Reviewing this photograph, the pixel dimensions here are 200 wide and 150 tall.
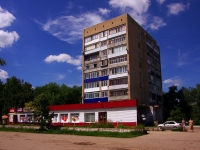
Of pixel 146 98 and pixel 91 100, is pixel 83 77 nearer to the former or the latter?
pixel 91 100

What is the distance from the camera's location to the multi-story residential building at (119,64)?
50906mm

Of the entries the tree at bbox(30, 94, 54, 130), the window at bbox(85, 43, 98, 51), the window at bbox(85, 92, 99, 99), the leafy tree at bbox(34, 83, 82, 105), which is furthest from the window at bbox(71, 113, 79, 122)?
the leafy tree at bbox(34, 83, 82, 105)

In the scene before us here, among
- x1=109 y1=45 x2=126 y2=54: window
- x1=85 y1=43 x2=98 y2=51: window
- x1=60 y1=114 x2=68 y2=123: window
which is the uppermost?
x1=85 y1=43 x2=98 y2=51: window

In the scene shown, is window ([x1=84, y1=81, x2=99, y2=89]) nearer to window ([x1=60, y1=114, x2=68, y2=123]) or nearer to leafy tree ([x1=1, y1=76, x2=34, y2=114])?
window ([x1=60, y1=114, x2=68, y2=123])

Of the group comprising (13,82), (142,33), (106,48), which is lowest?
(13,82)

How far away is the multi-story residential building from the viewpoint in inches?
2004

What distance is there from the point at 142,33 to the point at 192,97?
98.3ft

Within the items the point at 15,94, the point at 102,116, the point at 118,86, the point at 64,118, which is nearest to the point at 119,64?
the point at 118,86

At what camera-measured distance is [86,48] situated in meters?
60.8

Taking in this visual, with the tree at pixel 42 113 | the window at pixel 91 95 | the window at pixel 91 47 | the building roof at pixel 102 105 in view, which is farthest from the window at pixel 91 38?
the tree at pixel 42 113

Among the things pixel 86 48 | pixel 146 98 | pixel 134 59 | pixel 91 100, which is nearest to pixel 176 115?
pixel 146 98

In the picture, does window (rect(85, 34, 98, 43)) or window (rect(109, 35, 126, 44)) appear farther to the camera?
window (rect(85, 34, 98, 43))

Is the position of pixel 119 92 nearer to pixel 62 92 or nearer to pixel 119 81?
pixel 119 81

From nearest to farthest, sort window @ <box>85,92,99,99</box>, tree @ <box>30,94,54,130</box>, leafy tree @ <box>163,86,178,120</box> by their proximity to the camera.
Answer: tree @ <box>30,94,54,130</box>
window @ <box>85,92,99,99</box>
leafy tree @ <box>163,86,178,120</box>
